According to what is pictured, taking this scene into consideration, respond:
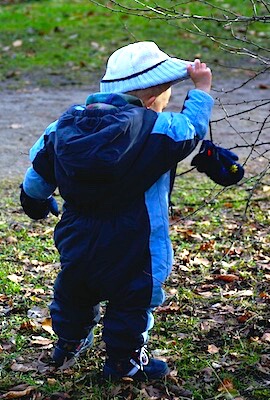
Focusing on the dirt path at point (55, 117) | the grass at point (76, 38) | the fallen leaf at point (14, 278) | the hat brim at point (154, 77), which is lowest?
the grass at point (76, 38)

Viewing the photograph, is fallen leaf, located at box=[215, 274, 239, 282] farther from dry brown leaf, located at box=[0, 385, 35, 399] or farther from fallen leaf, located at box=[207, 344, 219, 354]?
dry brown leaf, located at box=[0, 385, 35, 399]

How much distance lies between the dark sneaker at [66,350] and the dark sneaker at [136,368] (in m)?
0.19

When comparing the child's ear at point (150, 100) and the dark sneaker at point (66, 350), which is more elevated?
the child's ear at point (150, 100)

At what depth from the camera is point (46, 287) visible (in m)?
4.66

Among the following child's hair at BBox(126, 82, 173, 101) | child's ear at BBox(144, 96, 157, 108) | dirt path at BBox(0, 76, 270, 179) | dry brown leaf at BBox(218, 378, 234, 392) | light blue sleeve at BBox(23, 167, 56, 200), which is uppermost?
child's hair at BBox(126, 82, 173, 101)

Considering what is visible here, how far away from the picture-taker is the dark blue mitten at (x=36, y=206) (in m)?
3.54

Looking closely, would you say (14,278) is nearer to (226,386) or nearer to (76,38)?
(226,386)

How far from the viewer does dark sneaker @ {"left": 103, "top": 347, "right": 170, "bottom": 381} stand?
11.1 feet

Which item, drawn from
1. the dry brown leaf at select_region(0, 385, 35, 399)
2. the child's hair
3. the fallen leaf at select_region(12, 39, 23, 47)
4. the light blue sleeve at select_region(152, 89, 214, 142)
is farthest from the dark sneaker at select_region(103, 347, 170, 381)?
the fallen leaf at select_region(12, 39, 23, 47)

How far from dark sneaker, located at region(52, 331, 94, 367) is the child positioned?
20 cm

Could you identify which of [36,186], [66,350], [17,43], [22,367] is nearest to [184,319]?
[66,350]

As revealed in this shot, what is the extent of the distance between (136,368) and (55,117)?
620 cm

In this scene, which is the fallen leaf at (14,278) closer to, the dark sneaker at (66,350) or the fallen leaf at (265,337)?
the dark sneaker at (66,350)

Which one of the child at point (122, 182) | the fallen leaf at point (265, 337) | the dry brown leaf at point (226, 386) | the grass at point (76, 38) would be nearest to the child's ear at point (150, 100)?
the child at point (122, 182)
